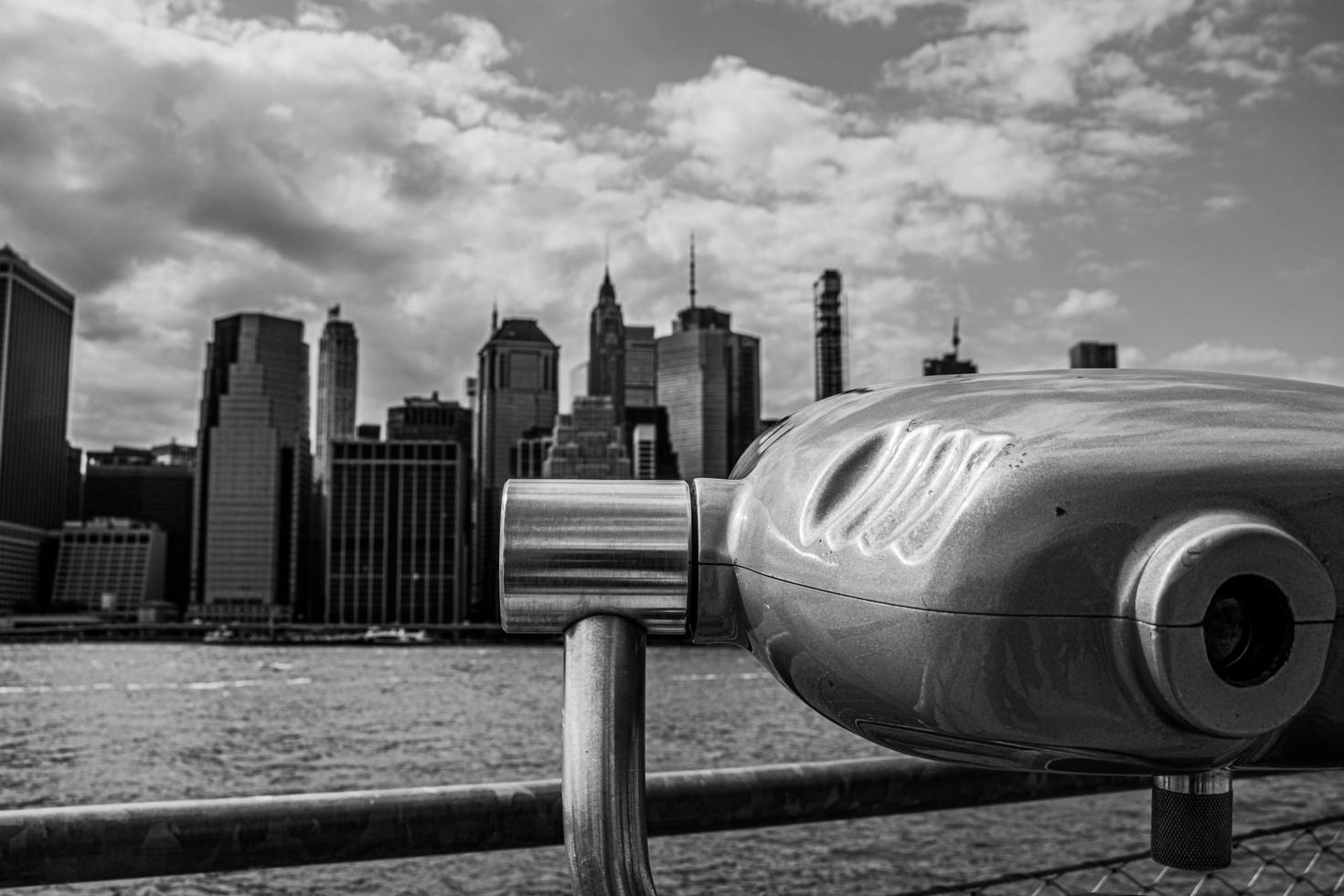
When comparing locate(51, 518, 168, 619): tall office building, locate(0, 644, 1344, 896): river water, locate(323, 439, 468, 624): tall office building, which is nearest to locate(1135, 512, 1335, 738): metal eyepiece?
locate(0, 644, 1344, 896): river water

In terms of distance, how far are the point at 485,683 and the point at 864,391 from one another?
49.6 m

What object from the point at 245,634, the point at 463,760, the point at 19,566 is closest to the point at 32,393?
the point at 19,566

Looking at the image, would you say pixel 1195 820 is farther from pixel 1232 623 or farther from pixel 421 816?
pixel 421 816

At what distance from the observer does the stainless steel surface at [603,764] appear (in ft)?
1.84

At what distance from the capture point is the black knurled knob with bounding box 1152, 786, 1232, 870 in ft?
1.89

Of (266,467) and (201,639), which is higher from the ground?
(266,467)

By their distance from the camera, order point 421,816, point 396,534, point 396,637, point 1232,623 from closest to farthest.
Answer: point 1232,623 < point 421,816 < point 396,637 < point 396,534

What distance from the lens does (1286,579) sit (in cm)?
42

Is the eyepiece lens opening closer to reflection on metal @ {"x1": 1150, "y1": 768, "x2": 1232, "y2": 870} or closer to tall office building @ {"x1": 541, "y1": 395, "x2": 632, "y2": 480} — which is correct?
reflection on metal @ {"x1": 1150, "y1": 768, "x2": 1232, "y2": 870}

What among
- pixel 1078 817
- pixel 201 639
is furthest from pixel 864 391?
pixel 201 639

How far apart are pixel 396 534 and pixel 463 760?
72.5m

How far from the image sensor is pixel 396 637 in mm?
81812

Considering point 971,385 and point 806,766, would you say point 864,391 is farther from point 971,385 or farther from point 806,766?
point 806,766

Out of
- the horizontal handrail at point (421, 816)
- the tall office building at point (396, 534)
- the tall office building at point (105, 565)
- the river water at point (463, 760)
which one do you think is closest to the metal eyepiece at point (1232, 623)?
the river water at point (463, 760)
